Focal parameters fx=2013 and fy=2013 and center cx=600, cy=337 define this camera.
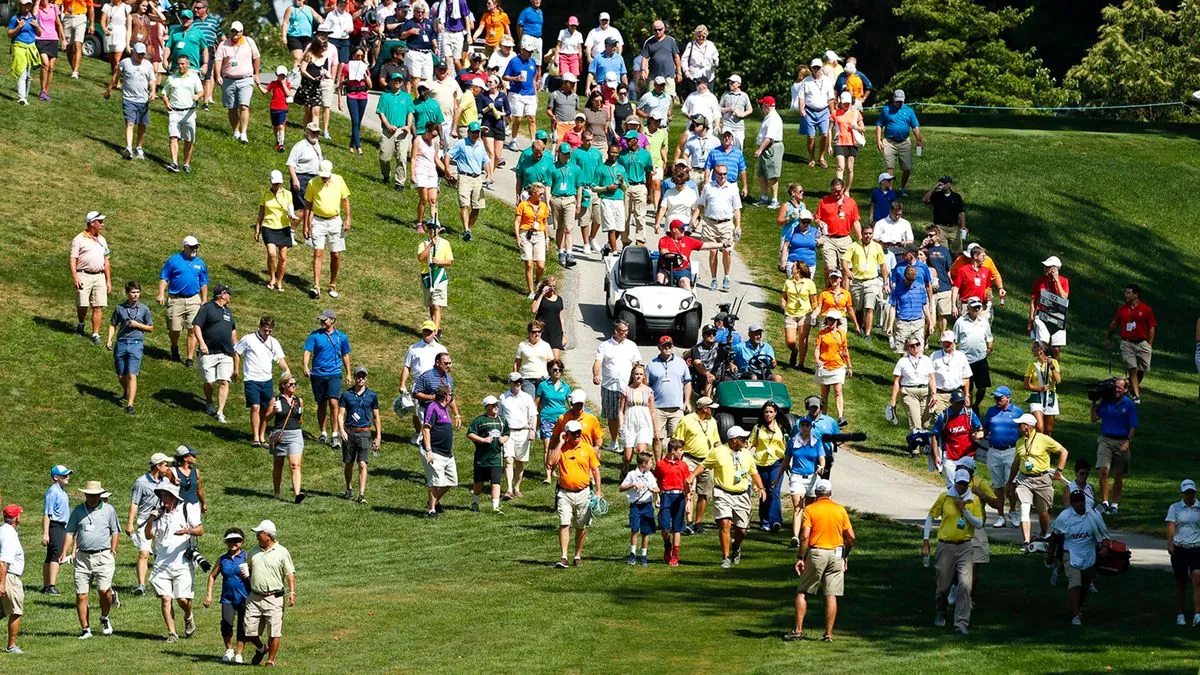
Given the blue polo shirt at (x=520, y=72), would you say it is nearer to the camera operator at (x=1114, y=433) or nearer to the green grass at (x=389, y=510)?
the green grass at (x=389, y=510)

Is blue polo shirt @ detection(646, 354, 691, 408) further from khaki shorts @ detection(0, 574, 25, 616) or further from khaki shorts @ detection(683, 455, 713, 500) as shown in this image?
khaki shorts @ detection(0, 574, 25, 616)

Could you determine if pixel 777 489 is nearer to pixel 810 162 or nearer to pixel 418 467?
pixel 418 467

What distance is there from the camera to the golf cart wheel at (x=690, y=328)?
34.0 m

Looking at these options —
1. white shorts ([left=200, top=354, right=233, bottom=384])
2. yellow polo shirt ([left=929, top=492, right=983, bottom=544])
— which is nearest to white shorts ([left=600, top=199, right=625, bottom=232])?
white shorts ([left=200, top=354, right=233, bottom=384])

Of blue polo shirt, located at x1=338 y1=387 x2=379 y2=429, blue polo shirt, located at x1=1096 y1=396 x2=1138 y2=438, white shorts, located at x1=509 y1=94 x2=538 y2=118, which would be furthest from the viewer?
white shorts, located at x1=509 y1=94 x2=538 y2=118

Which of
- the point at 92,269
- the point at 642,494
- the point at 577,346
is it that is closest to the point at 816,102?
the point at 577,346

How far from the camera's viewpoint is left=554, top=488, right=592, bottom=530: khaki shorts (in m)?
25.4

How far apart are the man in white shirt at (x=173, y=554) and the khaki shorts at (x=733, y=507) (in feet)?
21.9

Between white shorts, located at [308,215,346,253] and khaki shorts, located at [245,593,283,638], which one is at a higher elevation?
white shorts, located at [308,215,346,253]

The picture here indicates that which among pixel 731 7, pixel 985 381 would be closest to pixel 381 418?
pixel 985 381

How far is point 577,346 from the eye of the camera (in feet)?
115

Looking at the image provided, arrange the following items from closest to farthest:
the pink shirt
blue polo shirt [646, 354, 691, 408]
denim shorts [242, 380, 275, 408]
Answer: blue polo shirt [646, 354, 691, 408]
denim shorts [242, 380, 275, 408]
the pink shirt

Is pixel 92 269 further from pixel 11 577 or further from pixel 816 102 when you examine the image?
pixel 816 102

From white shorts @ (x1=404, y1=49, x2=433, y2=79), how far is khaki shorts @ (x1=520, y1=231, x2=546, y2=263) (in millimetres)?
8794
